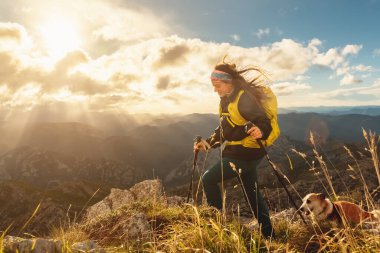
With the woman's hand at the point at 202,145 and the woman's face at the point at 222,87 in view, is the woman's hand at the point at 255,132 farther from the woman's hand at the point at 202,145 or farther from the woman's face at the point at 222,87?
the woman's hand at the point at 202,145

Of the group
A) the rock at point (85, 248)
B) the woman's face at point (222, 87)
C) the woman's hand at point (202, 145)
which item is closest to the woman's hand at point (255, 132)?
the woman's face at point (222, 87)

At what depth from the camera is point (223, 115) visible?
6234mm

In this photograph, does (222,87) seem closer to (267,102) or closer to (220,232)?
(267,102)

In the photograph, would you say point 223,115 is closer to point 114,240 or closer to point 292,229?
point 292,229

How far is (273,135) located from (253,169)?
0.72m

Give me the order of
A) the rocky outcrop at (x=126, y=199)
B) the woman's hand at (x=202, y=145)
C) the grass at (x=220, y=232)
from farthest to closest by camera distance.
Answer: the rocky outcrop at (x=126, y=199)
the woman's hand at (x=202, y=145)
the grass at (x=220, y=232)

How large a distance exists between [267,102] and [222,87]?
87cm

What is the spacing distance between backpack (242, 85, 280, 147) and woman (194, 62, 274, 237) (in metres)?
0.06

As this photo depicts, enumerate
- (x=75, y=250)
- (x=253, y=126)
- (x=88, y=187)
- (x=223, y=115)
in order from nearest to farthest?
(x=75, y=250) → (x=253, y=126) → (x=223, y=115) → (x=88, y=187)

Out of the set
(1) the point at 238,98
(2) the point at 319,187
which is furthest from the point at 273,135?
(2) the point at 319,187

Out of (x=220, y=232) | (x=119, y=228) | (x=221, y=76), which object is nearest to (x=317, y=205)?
(x=221, y=76)

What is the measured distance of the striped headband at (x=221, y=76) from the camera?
20.2ft

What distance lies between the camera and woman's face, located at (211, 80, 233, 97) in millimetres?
6203

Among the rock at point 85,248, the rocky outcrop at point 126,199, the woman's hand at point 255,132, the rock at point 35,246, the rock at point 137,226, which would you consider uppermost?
the woman's hand at point 255,132
